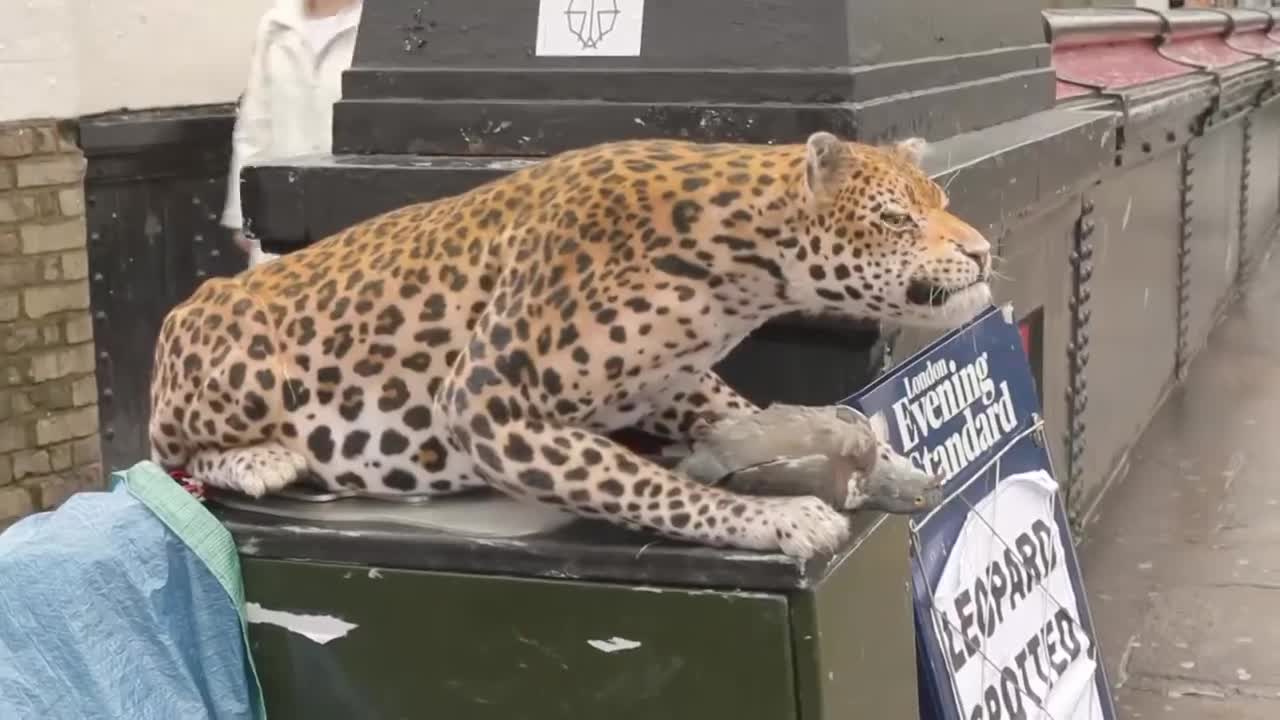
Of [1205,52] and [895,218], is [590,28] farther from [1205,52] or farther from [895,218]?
[1205,52]

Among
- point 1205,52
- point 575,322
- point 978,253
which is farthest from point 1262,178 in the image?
point 575,322

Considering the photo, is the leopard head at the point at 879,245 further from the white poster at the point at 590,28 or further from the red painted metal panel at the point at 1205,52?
the red painted metal panel at the point at 1205,52

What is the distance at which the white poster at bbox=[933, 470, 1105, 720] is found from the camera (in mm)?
2709

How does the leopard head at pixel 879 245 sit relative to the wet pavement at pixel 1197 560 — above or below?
above

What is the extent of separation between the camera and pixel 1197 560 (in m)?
5.59

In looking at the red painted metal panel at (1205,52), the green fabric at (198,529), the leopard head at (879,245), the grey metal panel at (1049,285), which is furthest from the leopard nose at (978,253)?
the red painted metal panel at (1205,52)

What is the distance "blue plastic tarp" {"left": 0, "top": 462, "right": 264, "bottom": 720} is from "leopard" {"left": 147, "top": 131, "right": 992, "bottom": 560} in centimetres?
14

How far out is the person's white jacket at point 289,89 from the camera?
14.2 feet

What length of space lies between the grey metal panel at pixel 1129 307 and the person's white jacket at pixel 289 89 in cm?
237

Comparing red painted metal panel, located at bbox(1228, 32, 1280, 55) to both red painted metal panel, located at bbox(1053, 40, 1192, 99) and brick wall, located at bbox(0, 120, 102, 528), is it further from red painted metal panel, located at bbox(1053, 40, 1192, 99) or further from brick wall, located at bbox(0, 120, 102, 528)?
brick wall, located at bbox(0, 120, 102, 528)

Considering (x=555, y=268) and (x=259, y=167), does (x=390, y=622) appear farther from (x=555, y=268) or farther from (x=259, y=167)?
(x=259, y=167)

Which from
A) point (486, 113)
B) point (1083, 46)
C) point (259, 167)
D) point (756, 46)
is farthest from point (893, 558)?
point (1083, 46)

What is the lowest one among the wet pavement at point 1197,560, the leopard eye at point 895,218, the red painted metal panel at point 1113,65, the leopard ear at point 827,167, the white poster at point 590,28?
the wet pavement at point 1197,560

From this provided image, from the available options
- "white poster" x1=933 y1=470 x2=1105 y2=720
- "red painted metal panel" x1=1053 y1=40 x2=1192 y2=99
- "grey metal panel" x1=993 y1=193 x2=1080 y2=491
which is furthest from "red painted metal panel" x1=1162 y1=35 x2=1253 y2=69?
"white poster" x1=933 y1=470 x2=1105 y2=720
